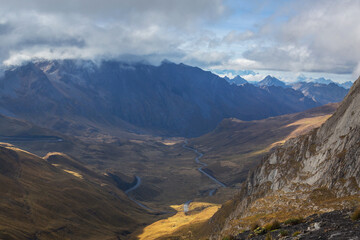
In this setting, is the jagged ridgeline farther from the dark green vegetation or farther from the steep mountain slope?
the steep mountain slope

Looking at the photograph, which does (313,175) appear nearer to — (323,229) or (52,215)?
(323,229)

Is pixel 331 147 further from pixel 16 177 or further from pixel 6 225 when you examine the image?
pixel 16 177

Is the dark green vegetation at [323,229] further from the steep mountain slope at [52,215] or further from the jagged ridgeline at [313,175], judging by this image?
the steep mountain slope at [52,215]

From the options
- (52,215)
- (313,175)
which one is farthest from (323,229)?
(52,215)

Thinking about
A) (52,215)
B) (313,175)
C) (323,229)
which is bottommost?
(52,215)

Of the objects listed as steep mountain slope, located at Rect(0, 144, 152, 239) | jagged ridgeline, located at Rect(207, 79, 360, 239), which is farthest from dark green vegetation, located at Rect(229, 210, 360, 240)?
steep mountain slope, located at Rect(0, 144, 152, 239)

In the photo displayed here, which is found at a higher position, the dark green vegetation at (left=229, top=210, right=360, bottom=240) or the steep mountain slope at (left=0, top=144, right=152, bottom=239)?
the dark green vegetation at (left=229, top=210, right=360, bottom=240)

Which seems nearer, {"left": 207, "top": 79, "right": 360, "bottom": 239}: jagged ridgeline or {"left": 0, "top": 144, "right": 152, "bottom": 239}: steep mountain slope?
{"left": 207, "top": 79, "right": 360, "bottom": 239}: jagged ridgeline

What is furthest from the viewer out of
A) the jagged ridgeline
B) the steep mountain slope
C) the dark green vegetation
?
the steep mountain slope

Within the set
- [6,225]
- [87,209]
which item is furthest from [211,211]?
[6,225]
